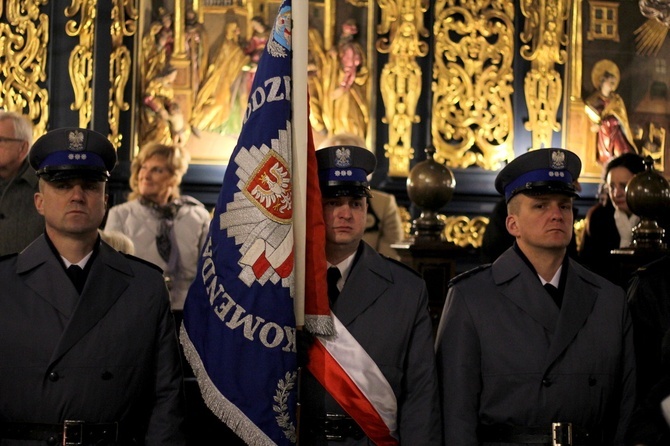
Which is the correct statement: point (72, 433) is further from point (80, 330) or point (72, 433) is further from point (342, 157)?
point (342, 157)

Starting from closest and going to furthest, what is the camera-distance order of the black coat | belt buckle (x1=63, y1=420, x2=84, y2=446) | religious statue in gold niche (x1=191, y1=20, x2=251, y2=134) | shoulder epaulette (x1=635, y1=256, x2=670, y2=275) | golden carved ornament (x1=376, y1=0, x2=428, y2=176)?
1. belt buckle (x1=63, y1=420, x2=84, y2=446)
2. the black coat
3. shoulder epaulette (x1=635, y1=256, x2=670, y2=275)
4. religious statue in gold niche (x1=191, y1=20, x2=251, y2=134)
5. golden carved ornament (x1=376, y1=0, x2=428, y2=176)

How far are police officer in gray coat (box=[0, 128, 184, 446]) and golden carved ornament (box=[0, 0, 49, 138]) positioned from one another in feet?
14.2

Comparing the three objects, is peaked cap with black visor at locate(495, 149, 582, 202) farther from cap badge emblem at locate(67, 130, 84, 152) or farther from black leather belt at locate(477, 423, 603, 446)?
cap badge emblem at locate(67, 130, 84, 152)

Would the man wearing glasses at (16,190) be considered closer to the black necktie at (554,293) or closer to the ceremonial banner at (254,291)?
the ceremonial banner at (254,291)

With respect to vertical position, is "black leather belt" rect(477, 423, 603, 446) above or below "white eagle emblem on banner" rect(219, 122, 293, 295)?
below

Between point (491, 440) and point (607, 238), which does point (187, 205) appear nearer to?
point (607, 238)

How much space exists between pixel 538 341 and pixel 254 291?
0.92m

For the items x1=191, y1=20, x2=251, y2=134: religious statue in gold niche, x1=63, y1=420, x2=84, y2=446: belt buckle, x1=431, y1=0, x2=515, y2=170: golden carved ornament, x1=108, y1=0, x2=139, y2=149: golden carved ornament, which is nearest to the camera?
x1=63, y1=420, x2=84, y2=446: belt buckle

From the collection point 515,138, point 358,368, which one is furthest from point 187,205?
point 515,138

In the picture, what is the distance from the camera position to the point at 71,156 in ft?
10.8

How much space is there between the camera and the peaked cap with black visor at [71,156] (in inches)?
128

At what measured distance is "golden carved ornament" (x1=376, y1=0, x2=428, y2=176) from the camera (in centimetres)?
772

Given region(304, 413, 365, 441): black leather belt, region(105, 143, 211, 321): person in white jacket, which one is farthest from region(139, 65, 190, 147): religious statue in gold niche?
region(304, 413, 365, 441): black leather belt

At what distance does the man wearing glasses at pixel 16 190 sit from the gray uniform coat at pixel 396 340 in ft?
5.59
